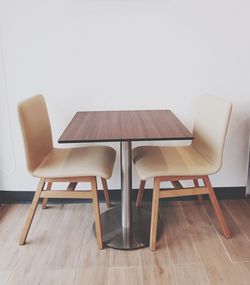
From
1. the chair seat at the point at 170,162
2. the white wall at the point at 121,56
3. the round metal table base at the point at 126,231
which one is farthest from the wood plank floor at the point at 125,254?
the white wall at the point at 121,56

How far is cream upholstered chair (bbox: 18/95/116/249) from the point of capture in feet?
5.58

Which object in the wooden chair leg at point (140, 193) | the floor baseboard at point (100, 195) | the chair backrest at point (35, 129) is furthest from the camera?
the floor baseboard at point (100, 195)

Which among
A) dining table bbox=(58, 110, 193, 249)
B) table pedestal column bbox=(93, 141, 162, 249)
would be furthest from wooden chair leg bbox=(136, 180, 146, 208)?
table pedestal column bbox=(93, 141, 162, 249)

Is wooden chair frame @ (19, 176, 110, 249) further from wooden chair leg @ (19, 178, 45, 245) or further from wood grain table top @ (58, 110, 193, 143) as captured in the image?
wood grain table top @ (58, 110, 193, 143)

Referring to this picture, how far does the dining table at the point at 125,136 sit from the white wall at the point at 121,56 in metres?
0.17

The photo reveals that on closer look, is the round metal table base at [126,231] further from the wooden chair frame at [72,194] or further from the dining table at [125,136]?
the wooden chair frame at [72,194]

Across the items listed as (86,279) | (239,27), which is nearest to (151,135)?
(86,279)

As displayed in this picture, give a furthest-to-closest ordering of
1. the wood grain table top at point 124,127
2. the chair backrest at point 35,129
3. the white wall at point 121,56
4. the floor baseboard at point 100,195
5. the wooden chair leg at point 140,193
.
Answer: the floor baseboard at point 100,195
the wooden chair leg at point 140,193
the white wall at point 121,56
the chair backrest at point 35,129
the wood grain table top at point 124,127

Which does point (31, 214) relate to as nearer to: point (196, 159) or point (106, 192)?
point (106, 192)

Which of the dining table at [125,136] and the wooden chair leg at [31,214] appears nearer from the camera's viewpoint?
the dining table at [125,136]

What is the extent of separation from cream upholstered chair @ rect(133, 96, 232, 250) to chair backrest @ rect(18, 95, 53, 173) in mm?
578

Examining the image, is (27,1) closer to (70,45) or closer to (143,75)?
(70,45)

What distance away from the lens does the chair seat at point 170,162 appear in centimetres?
171

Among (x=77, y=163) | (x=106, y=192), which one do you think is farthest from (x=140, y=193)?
(x=77, y=163)
